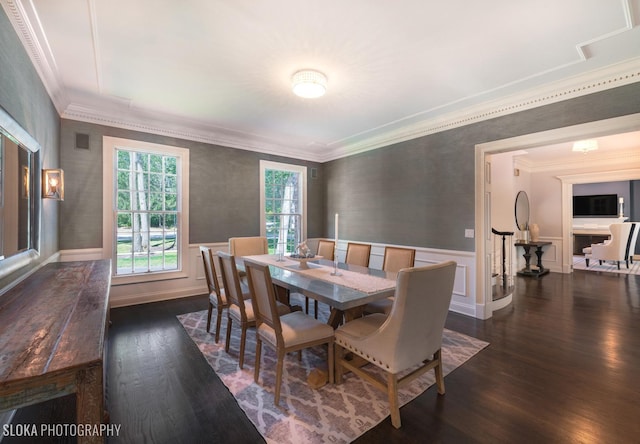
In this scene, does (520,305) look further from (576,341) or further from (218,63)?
(218,63)

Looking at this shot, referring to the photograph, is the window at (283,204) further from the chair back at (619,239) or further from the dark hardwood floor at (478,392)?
the chair back at (619,239)

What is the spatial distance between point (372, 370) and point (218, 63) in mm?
3153

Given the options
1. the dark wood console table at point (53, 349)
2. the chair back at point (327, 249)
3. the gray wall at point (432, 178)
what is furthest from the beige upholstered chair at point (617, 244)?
the dark wood console table at point (53, 349)

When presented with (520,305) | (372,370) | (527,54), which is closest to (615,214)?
(520,305)

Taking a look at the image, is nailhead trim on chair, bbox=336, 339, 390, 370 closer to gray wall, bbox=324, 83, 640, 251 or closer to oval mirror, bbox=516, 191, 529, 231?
gray wall, bbox=324, 83, 640, 251

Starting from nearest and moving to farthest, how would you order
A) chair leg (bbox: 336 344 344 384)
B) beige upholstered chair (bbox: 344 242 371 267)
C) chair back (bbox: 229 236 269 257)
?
chair leg (bbox: 336 344 344 384), beige upholstered chair (bbox: 344 242 371 267), chair back (bbox: 229 236 269 257)

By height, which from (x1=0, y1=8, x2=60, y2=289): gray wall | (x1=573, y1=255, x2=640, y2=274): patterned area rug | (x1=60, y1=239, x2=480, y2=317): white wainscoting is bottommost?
(x1=573, y1=255, x2=640, y2=274): patterned area rug

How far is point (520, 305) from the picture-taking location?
163 inches

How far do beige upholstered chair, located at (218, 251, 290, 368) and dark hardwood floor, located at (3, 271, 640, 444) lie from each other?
1.26 ft

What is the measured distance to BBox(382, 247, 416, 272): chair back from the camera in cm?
305

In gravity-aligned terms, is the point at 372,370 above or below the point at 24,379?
below

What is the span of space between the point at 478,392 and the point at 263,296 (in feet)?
5.81

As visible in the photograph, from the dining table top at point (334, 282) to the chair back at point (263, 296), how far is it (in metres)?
0.27

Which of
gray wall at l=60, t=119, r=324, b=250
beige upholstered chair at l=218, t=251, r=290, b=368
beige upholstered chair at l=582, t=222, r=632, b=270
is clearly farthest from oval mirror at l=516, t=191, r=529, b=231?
beige upholstered chair at l=218, t=251, r=290, b=368
